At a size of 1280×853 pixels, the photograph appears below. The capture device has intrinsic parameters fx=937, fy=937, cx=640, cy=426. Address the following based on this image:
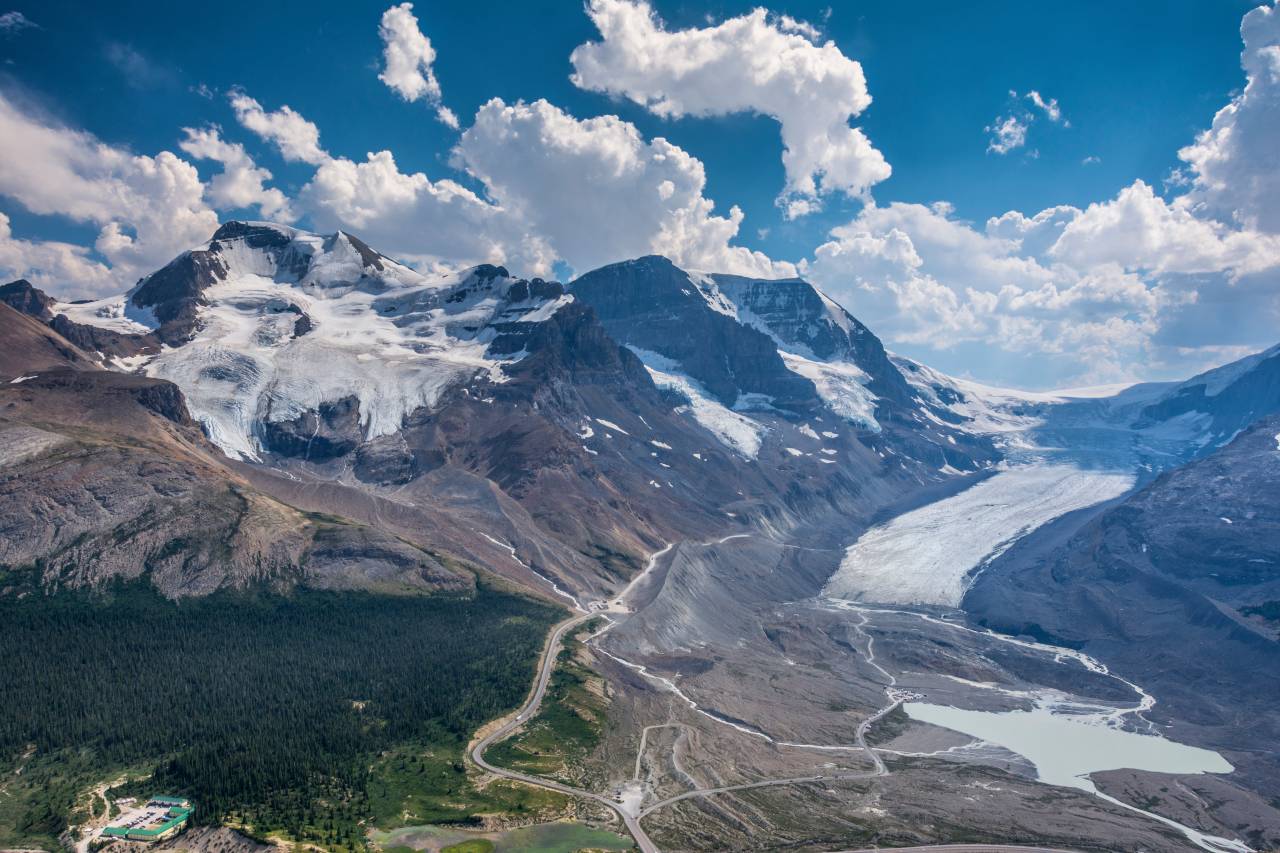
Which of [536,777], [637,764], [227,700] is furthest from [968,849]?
[227,700]

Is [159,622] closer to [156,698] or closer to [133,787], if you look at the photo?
[156,698]

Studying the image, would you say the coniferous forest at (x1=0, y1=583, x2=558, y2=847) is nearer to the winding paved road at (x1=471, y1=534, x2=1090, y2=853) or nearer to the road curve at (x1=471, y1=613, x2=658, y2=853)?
the road curve at (x1=471, y1=613, x2=658, y2=853)

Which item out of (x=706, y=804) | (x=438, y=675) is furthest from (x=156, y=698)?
(x=706, y=804)

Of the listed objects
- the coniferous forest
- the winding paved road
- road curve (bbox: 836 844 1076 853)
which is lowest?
road curve (bbox: 836 844 1076 853)

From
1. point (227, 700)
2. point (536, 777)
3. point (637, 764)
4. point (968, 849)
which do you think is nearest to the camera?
point (968, 849)

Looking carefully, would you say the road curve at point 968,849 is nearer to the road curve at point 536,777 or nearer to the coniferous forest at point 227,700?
the road curve at point 536,777

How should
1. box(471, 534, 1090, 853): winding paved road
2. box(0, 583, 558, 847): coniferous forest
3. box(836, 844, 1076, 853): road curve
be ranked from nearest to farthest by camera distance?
1. box(0, 583, 558, 847): coniferous forest
2. box(836, 844, 1076, 853): road curve
3. box(471, 534, 1090, 853): winding paved road

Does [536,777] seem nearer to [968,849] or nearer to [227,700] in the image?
[227,700]

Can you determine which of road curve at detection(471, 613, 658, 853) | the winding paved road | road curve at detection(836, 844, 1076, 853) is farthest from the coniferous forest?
road curve at detection(836, 844, 1076, 853)
